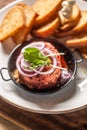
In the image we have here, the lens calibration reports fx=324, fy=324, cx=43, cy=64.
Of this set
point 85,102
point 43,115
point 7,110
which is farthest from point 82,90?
point 7,110

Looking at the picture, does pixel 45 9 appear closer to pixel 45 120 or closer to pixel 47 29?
pixel 47 29

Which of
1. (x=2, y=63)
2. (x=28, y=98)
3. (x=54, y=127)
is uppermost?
(x=2, y=63)

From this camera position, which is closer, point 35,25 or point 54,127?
point 54,127

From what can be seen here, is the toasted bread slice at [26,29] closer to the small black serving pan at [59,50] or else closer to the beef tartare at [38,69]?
the small black serving pan at [59,50]

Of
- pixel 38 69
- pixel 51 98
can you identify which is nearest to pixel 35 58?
pixel 38 69

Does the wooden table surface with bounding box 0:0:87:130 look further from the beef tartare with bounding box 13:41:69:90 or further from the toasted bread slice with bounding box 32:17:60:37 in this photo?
the toasted bread slice with bounding box 32:17:60:37

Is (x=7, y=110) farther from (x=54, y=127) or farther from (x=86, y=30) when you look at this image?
(x=86, y=30)
